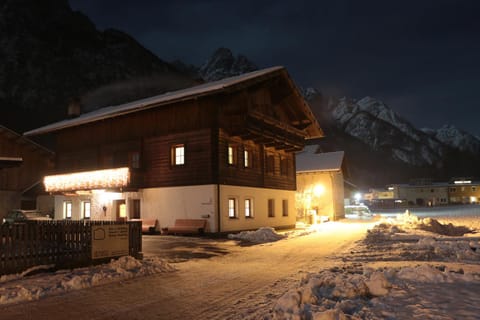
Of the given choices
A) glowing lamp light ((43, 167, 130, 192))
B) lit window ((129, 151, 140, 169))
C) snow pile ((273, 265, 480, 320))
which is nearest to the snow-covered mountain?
glowing lamp light ((43, 167, 130, 192))

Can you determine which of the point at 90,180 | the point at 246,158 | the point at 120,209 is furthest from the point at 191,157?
the point at 90,180

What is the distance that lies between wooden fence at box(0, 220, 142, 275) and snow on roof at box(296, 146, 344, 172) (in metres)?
33.6

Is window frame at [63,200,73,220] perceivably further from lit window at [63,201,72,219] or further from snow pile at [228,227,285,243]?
snow pile at [228,227,285,243]

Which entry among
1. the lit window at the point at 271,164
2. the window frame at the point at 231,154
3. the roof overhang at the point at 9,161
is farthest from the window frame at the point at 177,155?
the roof overhang at the point at 9,161

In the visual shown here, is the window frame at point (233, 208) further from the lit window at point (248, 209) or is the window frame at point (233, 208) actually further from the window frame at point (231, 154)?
the window frame at point (231, 154)

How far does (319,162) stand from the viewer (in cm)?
4628

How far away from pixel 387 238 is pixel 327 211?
2377cm

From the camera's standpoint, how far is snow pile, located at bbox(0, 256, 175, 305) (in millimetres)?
8961

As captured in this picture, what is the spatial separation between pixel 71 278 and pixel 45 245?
5.94ft

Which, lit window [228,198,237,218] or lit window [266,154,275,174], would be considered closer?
lit window [228,198,237,218]

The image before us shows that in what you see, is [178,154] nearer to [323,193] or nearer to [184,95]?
[184,95]

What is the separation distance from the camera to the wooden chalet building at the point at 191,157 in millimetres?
25016

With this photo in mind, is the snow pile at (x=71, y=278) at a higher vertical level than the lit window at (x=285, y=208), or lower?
lower

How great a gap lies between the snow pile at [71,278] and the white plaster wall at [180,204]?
37.4 ft
